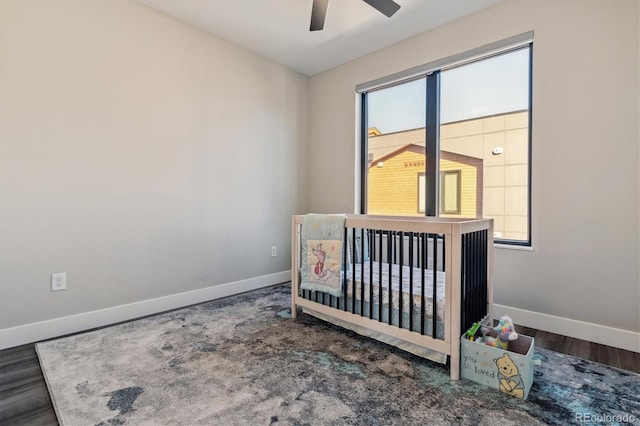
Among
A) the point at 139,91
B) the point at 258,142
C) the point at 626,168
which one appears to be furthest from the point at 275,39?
the point at 626,168

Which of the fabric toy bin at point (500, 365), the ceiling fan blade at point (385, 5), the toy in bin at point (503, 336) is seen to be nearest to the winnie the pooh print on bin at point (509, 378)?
the fabric toy bin at point (500, 365)

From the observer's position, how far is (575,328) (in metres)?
2.15

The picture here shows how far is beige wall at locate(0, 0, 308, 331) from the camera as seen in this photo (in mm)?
2033

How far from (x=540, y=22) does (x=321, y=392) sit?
281cm

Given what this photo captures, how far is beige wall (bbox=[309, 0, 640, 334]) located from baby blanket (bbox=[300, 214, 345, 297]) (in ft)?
4.44

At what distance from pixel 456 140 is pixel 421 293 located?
1.63 meters

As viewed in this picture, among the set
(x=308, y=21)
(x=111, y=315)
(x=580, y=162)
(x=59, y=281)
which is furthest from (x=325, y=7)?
(x=111, y=315)

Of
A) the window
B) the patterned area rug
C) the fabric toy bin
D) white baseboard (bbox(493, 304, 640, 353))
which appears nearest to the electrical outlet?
the patterned area rug

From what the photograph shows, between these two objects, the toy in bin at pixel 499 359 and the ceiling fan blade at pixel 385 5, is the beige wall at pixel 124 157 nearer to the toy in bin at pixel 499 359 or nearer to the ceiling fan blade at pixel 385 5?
the ceiling fan blade at pixel 385 5

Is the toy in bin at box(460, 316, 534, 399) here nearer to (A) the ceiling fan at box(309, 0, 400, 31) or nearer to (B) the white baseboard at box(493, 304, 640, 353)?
(B) the white baseboard at box(493, 304, 640, 353)

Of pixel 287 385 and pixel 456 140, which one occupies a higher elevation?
pixel 456 140

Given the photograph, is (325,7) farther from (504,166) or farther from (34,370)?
(34,370)

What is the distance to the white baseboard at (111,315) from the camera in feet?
6.68

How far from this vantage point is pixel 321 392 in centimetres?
150
